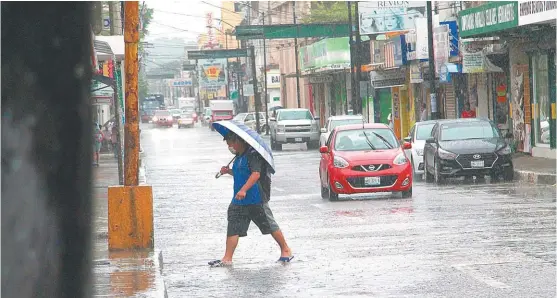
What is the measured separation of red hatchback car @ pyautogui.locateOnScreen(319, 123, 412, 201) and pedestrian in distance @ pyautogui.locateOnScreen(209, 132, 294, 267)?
9360mm

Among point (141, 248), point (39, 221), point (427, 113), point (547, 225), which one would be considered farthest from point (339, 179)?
point (427, 113)

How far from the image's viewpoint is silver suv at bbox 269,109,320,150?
53312 mm

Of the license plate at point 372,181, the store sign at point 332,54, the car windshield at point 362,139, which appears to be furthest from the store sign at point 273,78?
the license plate at point 372,181

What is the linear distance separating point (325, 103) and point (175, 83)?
10891cm

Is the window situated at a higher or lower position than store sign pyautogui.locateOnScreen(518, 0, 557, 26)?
lower

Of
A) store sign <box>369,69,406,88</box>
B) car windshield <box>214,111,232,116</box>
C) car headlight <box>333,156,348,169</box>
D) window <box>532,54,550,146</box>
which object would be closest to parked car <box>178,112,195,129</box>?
car windshield <box>214,111,232,116</box>

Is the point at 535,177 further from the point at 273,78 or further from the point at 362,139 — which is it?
the point at 273,78

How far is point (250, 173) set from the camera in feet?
47.7

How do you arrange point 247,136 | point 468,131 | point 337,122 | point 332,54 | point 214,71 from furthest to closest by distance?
point 214,71 → point 332,54 → point 337,122 → point 468,131 → point 247,136

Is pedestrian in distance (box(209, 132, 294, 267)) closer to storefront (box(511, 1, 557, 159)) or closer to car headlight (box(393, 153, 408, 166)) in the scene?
car headlight (box(393, 153, 408, 166))

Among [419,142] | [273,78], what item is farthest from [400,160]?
[273,78]

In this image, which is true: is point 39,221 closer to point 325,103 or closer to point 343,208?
point 343,208

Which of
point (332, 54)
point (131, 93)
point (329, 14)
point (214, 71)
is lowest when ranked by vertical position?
point (131, 93)

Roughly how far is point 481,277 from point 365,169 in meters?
11.5
